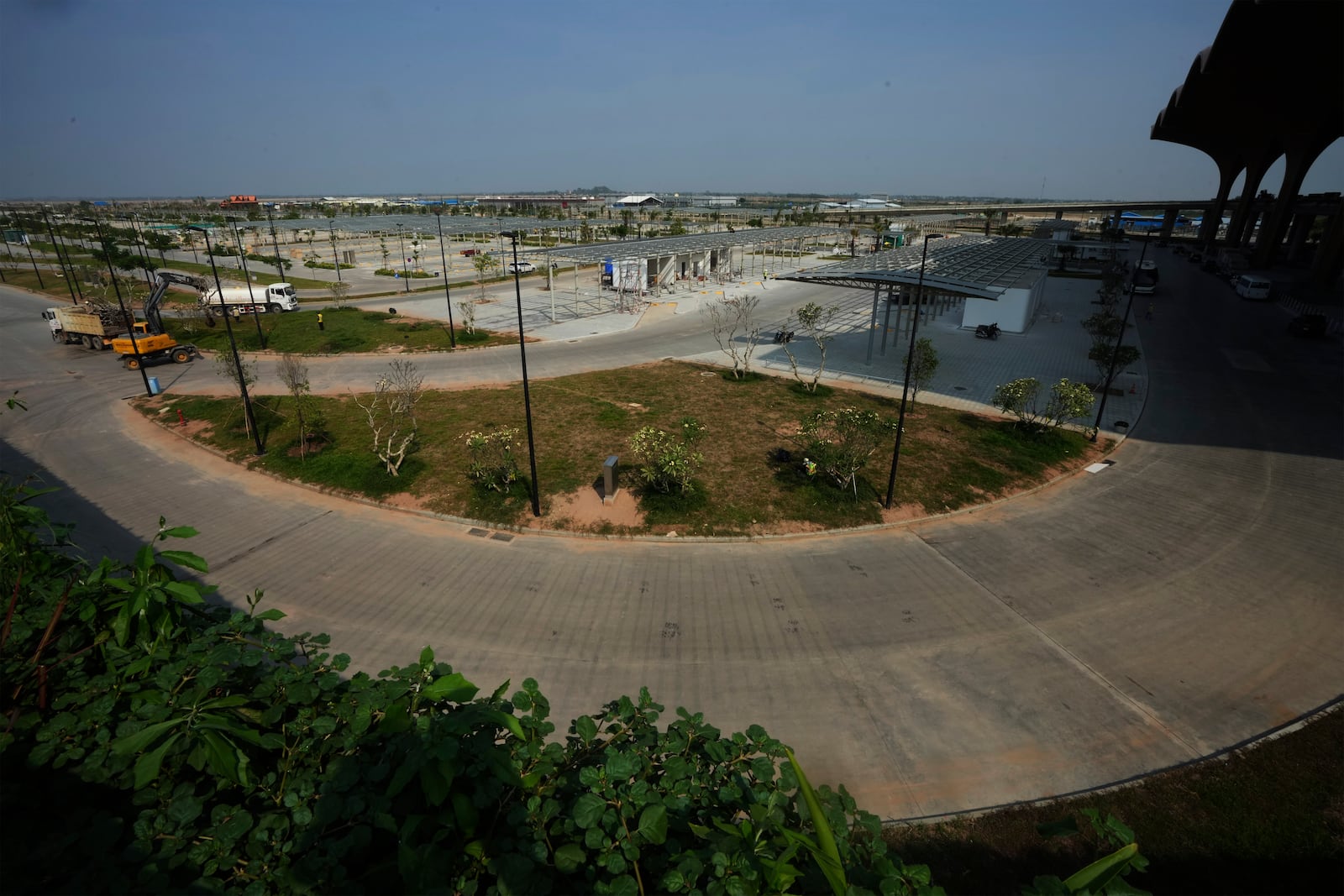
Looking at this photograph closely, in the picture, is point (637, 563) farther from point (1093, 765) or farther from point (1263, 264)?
point (1263, 264)

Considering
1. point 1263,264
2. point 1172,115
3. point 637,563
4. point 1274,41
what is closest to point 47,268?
point 637,563

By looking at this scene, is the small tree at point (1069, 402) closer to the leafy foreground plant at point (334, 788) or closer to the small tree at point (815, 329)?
the small tree at point (815, 329)

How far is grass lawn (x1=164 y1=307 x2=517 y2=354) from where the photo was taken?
28.8m

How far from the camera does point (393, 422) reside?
61.0 feet

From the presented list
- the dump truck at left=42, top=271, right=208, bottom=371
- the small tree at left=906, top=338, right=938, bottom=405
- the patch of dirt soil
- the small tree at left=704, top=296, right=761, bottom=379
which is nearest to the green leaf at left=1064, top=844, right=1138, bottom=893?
the patch of dirt soil

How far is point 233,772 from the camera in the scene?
259cm

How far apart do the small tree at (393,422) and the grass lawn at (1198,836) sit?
14.3 metres

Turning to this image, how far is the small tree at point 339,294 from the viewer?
38.9m

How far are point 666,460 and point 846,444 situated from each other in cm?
476

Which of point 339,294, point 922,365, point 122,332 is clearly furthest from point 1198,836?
point 339,294

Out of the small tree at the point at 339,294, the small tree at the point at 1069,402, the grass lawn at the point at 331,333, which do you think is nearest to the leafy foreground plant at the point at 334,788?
the small tree at the point at 1069,402

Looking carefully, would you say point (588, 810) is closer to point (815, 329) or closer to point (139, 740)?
point (139, 740)

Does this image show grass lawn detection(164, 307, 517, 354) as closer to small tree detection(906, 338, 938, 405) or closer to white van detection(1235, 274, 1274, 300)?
small tree detection(906, 338, 938, 405)

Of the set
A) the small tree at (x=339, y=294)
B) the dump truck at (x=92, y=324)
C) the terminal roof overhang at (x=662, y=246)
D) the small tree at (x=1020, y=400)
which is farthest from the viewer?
the small tree at (x=339, y=294)
